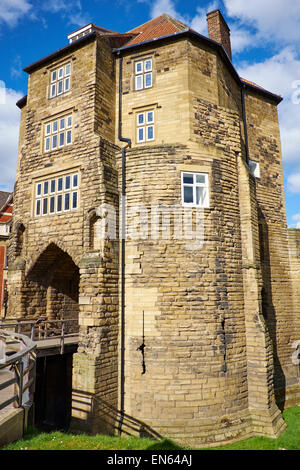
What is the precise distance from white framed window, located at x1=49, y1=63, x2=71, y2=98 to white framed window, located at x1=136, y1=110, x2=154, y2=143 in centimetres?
338

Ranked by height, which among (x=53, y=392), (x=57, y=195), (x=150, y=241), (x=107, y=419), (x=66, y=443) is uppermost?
(x=57, y=195)

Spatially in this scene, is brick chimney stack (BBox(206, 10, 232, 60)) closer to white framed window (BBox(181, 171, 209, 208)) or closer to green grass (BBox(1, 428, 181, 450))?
white framed window (BBox(181, 171, 209, 208))

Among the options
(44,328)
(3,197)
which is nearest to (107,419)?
(44,328)

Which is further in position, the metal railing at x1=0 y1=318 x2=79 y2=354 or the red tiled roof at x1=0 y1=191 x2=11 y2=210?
the red tiled roof at x1=0 y1=191 x2=11 y2=210

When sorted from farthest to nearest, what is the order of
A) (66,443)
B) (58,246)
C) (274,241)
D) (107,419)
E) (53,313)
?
1. (274,241)
2. (53,313)
3. (58,246)
4. (107,419)
5. (66,443)

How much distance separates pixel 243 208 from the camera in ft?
39.6

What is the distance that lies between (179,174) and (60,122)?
5.87 m

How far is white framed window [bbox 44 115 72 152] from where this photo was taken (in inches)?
514

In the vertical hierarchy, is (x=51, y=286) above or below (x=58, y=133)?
below

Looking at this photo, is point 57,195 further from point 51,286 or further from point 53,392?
point 53,392

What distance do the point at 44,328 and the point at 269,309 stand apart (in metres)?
10.2

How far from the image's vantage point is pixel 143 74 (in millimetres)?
13078

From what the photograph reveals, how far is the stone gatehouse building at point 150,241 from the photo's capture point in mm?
10195

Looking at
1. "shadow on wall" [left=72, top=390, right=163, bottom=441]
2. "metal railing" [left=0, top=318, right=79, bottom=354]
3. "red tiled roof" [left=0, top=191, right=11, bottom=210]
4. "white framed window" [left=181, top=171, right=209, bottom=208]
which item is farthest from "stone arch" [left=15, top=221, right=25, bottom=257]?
"red tiled roof" [left=0, top=191, right=11, bottom=210]
